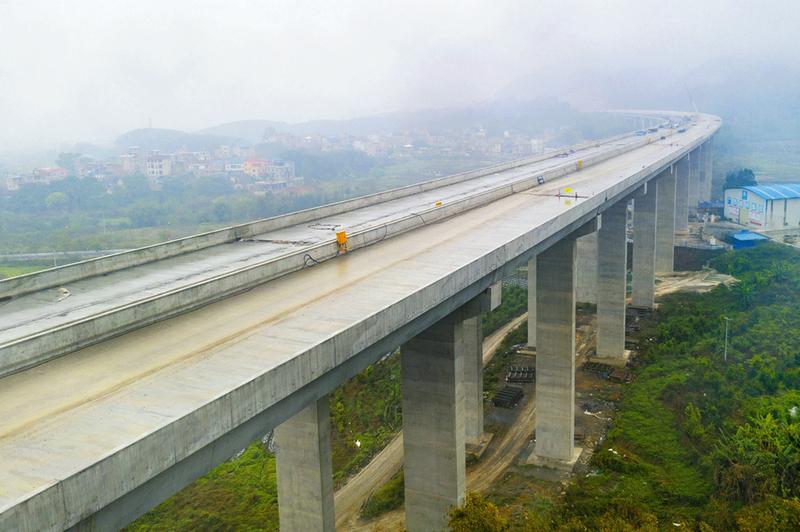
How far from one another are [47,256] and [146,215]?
69.3ft

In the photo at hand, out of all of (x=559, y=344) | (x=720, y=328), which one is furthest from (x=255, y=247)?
(x=720, y=328)

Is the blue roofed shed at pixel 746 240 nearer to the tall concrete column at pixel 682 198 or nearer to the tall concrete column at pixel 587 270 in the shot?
the tall concrete column at pixel 682 198

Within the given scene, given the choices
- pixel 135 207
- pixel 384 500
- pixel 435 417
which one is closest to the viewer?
pixel 435 417

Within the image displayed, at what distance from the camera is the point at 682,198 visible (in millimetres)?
69000

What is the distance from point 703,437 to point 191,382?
21823mm

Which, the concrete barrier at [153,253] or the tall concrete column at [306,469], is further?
the tall concrete column at [306,469]

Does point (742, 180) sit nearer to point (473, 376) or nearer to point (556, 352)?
point (556, 352)

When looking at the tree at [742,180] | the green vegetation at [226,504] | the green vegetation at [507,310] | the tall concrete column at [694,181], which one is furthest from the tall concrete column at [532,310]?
the tree at [742,180]

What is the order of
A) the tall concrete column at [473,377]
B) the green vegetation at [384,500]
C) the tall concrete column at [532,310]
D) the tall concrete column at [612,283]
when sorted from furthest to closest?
1. the tall concrete column at [532,310]
2. the tall concrete column at [612,283]
3. the tall concrete column at [473,377]
4. the green vegetation at [384,500]

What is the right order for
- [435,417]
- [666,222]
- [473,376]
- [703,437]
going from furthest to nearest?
[666,222] → [473,376] → [703,437] → [435,417]

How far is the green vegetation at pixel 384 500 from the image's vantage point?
22203 millimetres

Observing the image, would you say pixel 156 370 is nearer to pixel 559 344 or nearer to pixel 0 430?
pixel 0 430

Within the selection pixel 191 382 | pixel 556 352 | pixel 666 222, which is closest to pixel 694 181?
pixel 666 222

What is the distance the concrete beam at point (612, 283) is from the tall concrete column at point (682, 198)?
35262 millimetres
